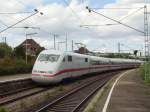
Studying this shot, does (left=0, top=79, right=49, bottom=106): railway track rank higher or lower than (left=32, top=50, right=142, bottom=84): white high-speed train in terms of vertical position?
lower

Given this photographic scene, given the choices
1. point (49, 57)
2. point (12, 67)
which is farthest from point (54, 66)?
point (12, 67)

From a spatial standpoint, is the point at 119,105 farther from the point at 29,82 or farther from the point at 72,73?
the point at 72,73

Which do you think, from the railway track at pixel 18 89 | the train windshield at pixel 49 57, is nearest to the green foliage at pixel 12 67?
the railway track at pixel 18 89

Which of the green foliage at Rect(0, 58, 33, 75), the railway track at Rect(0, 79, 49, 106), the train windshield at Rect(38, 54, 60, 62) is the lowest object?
the railway track at Rect(0, 79, 49, 106)

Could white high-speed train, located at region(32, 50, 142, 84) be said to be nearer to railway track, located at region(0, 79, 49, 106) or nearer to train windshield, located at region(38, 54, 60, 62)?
train windshield, located at region(38, 54, 60, 62)

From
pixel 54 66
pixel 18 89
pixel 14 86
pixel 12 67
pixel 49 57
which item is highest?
pixel 49 57

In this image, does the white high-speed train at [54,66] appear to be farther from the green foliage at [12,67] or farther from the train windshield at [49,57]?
the green foliage at [12,67]

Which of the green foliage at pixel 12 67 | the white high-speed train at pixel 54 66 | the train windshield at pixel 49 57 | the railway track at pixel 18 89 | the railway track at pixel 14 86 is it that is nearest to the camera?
the railway track at pixel 18 89

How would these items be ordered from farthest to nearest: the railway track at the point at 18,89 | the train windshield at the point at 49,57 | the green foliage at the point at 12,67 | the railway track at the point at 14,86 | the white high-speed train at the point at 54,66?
1. the green foliage at the point at 12,67
2. the train windshield at the point at 49,57
3. the white high-speed train at the point at 54,66
4. the railway track at the point at 14,86
5. the railway track at the point at 18,89

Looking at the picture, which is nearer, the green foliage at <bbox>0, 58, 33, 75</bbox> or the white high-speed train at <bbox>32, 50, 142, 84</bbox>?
the white high-speed train at <bbox>32, 50, 142, 84</bbox>

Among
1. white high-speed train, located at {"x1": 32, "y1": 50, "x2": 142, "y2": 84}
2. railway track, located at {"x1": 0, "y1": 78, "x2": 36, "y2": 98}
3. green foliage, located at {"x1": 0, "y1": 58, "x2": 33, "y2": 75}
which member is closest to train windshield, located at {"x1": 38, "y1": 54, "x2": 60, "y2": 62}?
white high-speed train, located at {"x1": 32, "y1": 50, "x2": 142, "y2": 84}

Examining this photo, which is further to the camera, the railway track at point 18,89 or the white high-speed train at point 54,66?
the white high-speed train at point 54,66

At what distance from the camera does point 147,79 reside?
44906 mm

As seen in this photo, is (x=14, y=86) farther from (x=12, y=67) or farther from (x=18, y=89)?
(x=12, y=67)
